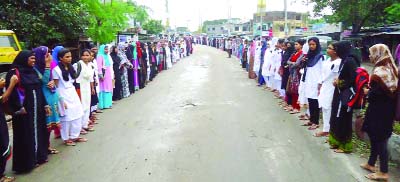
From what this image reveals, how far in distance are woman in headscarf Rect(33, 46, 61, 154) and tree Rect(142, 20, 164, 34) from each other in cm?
3820

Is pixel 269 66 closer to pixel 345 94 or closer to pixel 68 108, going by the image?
pixel 345 94

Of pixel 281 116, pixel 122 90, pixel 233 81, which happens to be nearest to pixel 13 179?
pixel 281 116

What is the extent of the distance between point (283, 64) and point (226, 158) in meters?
4.81

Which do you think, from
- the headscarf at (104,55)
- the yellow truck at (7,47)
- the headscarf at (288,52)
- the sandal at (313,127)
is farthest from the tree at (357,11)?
the yellow truck at (7,47)

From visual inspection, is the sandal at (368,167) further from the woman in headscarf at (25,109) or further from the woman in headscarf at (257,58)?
the woman in headscarf at (257,58)

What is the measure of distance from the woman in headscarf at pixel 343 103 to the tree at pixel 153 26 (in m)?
38.5

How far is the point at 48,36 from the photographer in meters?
14.5

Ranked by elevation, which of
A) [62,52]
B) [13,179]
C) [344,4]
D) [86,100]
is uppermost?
[344,4]

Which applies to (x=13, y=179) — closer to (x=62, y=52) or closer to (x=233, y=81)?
(x=62, y=52)

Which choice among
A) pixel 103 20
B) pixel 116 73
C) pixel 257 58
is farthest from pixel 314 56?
pixel 103 20

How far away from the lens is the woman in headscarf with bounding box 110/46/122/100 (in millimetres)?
10086

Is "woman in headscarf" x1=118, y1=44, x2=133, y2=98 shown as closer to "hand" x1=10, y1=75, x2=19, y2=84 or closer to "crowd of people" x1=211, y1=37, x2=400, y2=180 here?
"crowd of people" x1=211, y1=37, x2=400, y2=180

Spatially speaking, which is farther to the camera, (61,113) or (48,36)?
(48,36)

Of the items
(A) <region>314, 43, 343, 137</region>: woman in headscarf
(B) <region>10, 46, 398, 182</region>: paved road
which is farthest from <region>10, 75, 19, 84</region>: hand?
(A) <region>314, 43, 343, 137</region>: woman in headscarf
